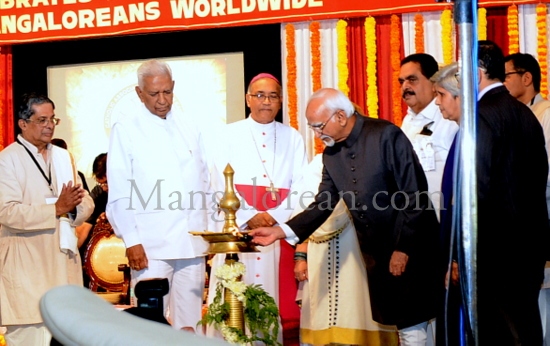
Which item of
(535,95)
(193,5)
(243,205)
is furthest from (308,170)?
(193,5)

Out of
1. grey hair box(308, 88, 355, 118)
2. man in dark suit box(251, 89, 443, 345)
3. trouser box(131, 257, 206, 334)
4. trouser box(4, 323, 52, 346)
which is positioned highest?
grey hair box(308, 88, 355, 118)

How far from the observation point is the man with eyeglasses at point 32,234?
563 centimetres

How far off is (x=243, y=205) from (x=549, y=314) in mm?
2129

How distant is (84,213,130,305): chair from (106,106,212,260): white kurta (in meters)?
2.87

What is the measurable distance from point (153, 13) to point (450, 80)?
184 inches

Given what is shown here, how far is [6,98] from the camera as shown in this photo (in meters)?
9.19

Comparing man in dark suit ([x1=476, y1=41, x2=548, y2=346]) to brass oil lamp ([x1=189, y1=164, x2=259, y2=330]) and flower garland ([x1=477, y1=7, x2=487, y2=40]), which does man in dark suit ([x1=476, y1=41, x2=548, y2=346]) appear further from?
flower garland ([x1=477, y1=7, x2=487, y2=40])

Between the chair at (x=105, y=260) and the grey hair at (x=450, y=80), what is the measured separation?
15.4 ft

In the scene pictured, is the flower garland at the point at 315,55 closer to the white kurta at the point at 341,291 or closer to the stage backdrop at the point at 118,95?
the stage backdrop at the point at 118,95

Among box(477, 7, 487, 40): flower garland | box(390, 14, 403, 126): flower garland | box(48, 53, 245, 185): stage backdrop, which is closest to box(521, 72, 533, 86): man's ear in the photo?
box(477, 7, 487, 40): flower garland

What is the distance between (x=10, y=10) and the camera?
8711 mm

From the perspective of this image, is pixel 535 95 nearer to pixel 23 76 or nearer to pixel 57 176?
pixel 57 176

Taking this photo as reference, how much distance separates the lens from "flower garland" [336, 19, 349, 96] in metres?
8.19

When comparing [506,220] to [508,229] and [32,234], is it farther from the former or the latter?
[32,234]
